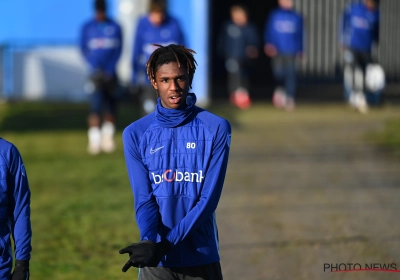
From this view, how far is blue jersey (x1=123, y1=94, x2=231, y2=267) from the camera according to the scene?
14.5 ft

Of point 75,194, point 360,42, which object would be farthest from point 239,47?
point 75,194

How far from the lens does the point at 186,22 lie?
20.6 metres

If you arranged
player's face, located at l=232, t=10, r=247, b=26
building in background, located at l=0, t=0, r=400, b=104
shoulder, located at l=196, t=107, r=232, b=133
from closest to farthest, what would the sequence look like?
shoulder, located at l=196, t=107, r=232, b=133 < player's face, located at l=232, t=10, r=247, b=26 < building in background, located at l=0, t=0, r=400, b=104

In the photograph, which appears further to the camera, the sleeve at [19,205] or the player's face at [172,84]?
the sleeve at [19,205]

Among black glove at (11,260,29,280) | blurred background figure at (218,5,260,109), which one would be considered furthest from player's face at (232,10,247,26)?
black glove at (11,260,29,280)

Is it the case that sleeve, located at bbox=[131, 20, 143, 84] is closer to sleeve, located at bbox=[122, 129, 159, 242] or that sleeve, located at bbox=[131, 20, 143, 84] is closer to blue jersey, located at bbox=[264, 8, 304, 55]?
blue jersey, located at bbox=[264, 8, 304, 55]

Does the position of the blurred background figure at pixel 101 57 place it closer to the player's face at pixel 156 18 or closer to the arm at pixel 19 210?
the player's face at pixel 156 18

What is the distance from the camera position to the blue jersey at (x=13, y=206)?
4.58m

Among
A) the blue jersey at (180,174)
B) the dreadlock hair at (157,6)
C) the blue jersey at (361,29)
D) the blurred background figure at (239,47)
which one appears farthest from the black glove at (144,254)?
the blurred background figure at (239,47)

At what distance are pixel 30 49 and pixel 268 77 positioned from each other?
26.5 feet

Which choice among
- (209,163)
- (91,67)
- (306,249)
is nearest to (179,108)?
(209,163)

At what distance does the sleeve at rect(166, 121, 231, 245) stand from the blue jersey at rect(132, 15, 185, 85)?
9289mm

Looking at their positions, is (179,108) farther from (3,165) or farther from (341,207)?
(341,207)

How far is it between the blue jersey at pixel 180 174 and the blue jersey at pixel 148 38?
9.25 meters
